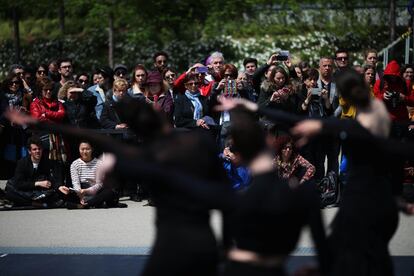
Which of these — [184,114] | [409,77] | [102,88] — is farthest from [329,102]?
[102,88]

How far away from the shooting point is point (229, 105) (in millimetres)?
5844

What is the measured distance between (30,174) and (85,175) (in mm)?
690

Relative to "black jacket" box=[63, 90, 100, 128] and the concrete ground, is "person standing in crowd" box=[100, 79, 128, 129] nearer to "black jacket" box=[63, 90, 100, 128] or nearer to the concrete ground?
"black jacket" box=[63, 90, 100, 128]

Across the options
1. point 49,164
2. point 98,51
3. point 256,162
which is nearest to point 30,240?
point 49,164

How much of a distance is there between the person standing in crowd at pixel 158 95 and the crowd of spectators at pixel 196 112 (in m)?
0.01

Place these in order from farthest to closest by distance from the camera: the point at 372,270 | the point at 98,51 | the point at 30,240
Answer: the point at 98,51, the point at 30,240, the point at 372,270

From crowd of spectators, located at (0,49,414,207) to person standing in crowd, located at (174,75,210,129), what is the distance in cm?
1

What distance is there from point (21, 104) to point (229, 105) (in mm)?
7913

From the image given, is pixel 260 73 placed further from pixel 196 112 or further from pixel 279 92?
pixel 196 112

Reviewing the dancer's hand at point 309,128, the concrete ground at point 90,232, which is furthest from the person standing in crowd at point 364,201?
the concrete ground at point 90,232

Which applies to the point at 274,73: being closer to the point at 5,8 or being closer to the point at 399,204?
the point at 399,204

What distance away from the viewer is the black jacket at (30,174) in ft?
39.1

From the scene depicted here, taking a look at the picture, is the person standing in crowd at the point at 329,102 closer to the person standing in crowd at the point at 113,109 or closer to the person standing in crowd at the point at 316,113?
the person standing in crowd at the point at 316,113

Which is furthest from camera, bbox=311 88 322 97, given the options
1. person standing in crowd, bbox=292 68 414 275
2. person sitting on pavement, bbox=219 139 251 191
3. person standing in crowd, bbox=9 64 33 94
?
person standing in crowd, bbox=292 68 414 275
